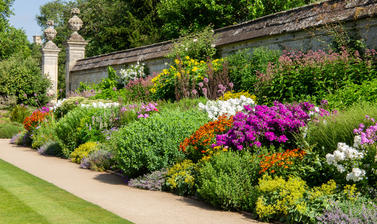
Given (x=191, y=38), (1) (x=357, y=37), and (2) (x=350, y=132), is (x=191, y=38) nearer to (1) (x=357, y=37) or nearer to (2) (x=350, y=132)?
(1) (x=357, y=37)

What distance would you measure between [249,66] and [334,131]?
17.6ft

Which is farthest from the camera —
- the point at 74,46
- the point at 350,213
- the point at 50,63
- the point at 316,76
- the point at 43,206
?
the point at 50,63

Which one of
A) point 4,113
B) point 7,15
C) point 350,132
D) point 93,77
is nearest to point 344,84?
point 350,132

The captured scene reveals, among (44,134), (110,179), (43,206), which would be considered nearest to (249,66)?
(110,179)

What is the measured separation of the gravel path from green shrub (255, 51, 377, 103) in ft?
11.0

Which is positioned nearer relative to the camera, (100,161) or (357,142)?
(357,142)

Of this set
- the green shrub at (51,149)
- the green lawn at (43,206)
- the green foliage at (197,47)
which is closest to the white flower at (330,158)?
the green lawn at (43,206)

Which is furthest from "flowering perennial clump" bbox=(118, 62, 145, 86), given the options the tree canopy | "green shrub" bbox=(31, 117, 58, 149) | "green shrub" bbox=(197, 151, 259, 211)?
"green shrub" bbox=(197, 151, 259, 211)

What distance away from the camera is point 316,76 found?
8.39m

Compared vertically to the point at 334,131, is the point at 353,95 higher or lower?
higher

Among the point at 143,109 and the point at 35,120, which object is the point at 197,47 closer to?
the point at 143,109

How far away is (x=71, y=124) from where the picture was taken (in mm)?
10828

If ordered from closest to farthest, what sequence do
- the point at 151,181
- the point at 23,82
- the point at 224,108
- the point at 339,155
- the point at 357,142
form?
the point at 339,155, the point at 357,142, the point at 151,181, the point at 224,108, the point at 23,82

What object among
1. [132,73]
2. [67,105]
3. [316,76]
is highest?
[132,73]
